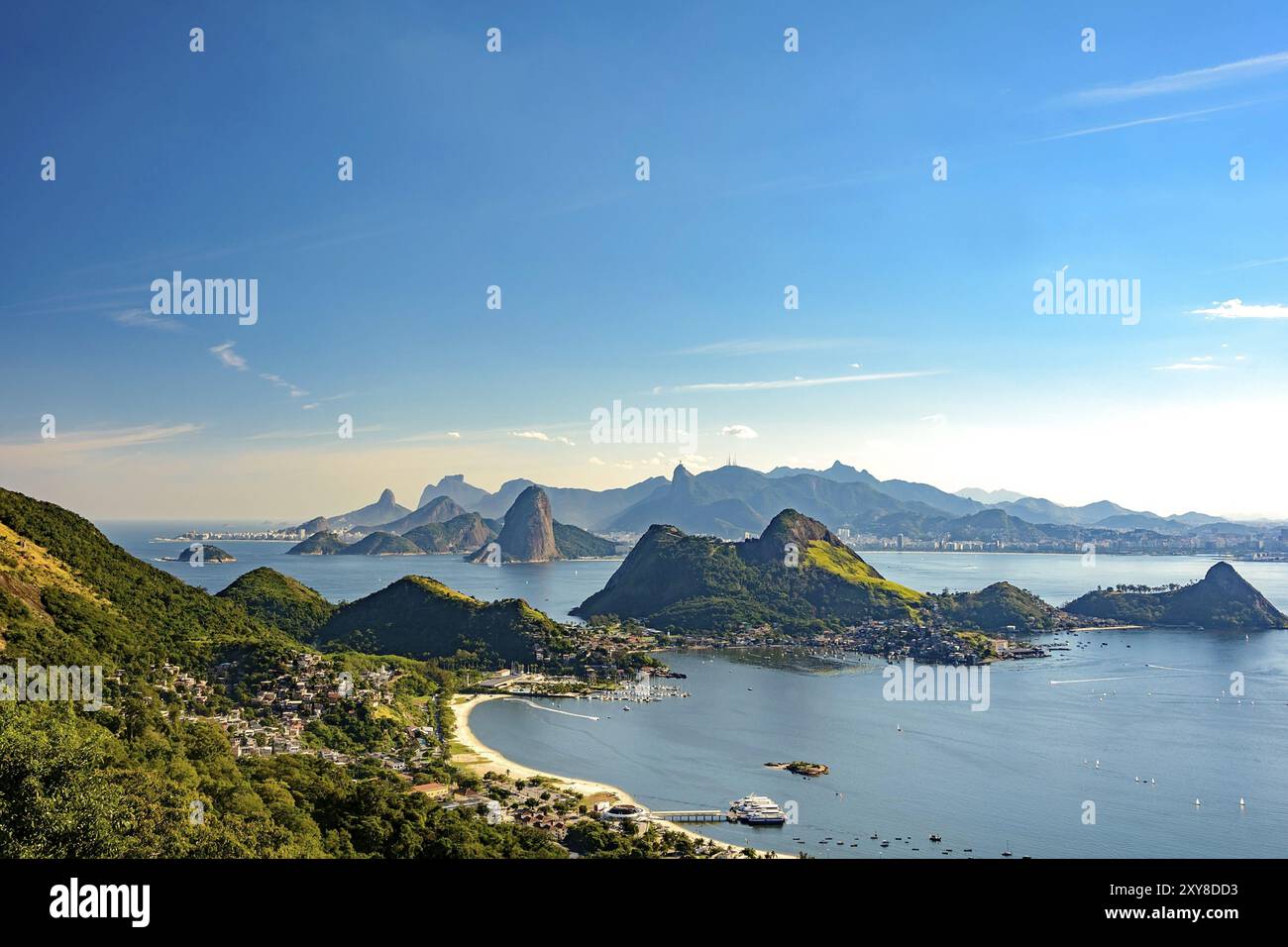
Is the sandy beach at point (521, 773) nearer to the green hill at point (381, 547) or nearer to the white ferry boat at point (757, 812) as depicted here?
the white ferry boat at point (757, 812)

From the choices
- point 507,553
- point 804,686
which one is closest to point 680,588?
point 804,686

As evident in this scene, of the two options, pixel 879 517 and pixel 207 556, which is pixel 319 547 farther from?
pixel 879 517

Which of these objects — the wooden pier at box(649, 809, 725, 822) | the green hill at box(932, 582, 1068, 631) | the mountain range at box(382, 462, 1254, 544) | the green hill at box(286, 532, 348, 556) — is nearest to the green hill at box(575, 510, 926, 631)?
the green hill at box(932, 582, 1068, 631)

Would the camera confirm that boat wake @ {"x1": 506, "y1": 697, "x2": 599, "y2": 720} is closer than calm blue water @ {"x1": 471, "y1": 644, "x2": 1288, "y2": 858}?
No

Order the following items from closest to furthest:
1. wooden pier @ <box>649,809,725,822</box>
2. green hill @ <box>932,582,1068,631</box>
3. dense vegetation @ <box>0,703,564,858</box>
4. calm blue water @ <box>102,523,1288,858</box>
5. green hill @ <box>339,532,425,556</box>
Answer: dense vegetation @ <box>0,703,564,858</box>
wooden pier @ <box>649,809,725,822</box>
calm blue water @ <box>102,523,1288,858</box>
green hill @ <box>932,582,1068,631</box>
green hill @ <box>339,532,425,556</box>

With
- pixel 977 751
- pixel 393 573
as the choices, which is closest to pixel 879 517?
pixel 393 573

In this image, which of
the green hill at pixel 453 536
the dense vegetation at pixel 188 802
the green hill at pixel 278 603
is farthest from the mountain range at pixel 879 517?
the dense vegetation at pixel 188 802

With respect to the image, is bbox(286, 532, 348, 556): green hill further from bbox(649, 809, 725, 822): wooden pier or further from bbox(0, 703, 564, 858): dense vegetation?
bbox(649, 809, 725, 822): wooden pier
